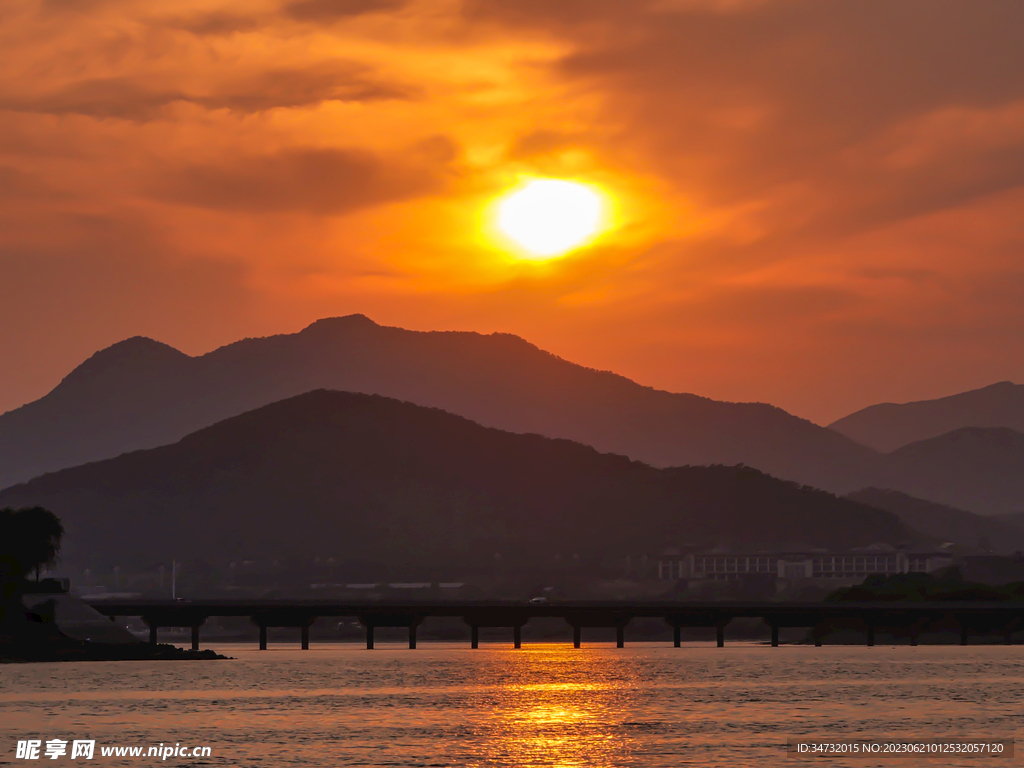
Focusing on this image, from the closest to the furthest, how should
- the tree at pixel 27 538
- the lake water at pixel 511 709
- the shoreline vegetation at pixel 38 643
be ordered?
the lake water at pixel 511 709 → the shoreline vegetation at pixel 38 643 → the tree at pixel 27 538

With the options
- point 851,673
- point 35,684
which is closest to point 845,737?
point 851,673

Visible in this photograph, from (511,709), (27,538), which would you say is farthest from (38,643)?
(511,709)

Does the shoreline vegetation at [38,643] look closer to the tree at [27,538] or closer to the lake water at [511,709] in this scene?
the lake water at [511,709]

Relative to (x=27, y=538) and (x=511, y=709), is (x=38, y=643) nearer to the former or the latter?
(x=27, y=538)

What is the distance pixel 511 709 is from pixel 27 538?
84479 millimetres

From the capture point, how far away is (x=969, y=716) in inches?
3824

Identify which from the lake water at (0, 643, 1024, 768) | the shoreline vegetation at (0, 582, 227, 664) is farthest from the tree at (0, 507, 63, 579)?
the lake water at (0, 643, 1024, 768)

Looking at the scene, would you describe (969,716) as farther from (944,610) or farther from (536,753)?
(944,610)

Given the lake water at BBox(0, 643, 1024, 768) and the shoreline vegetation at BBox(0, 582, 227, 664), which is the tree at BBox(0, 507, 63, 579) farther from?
the lake water at BBox(0, 643, 1024, 768)

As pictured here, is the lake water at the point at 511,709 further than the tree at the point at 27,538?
No

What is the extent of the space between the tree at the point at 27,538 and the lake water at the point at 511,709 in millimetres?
11894

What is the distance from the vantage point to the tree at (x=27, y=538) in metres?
166

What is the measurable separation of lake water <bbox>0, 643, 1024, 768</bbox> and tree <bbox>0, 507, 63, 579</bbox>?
1189 cm

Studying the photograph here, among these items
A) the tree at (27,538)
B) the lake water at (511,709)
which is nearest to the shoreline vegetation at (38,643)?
the lake water at (511,709)
